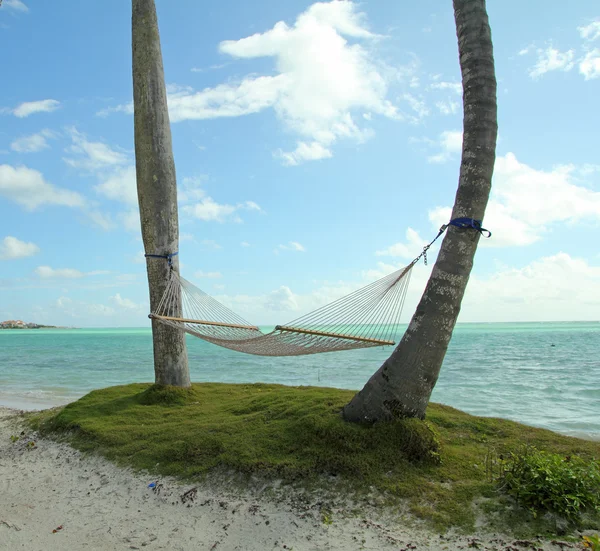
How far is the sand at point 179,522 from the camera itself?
2172 millimetres

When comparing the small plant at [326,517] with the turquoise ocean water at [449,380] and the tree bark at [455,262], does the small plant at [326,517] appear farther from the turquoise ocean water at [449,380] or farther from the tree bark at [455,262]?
the turquoise ocean water at [449,380]

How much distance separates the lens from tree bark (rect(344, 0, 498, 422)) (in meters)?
2.92

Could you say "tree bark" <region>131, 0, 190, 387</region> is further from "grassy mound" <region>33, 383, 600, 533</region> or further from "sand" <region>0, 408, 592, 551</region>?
"sand" <region>0, 408, 592, 551</region>

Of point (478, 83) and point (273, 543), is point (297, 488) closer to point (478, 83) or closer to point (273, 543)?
point (273, 543)

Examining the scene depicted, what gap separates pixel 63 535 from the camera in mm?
2416

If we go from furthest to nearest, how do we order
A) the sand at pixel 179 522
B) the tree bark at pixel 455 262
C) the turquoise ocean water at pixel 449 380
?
the turquoise ocean water at pixel 449 380
the tree bark at pixel 455 262
the sand at pixel 179 522

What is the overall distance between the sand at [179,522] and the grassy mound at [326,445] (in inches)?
6.0

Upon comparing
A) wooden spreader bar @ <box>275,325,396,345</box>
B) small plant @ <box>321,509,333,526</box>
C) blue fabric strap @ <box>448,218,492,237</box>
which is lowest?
small plant @ <box>321,509,333,526</box>

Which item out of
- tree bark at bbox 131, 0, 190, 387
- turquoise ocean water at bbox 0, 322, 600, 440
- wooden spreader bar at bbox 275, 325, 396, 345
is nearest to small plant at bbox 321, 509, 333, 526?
wooden spreader bar at bbox 275, 325, 396, 345

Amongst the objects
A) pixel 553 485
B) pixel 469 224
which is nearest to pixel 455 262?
pixel 469 224

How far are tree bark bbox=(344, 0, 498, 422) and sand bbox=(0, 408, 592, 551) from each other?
0.78m

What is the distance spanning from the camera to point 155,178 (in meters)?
4.62

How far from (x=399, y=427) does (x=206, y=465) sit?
1.22 metres

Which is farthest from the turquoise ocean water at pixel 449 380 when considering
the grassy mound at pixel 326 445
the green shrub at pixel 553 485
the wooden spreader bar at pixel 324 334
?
the wooden spreader bar at pixel 324 334
